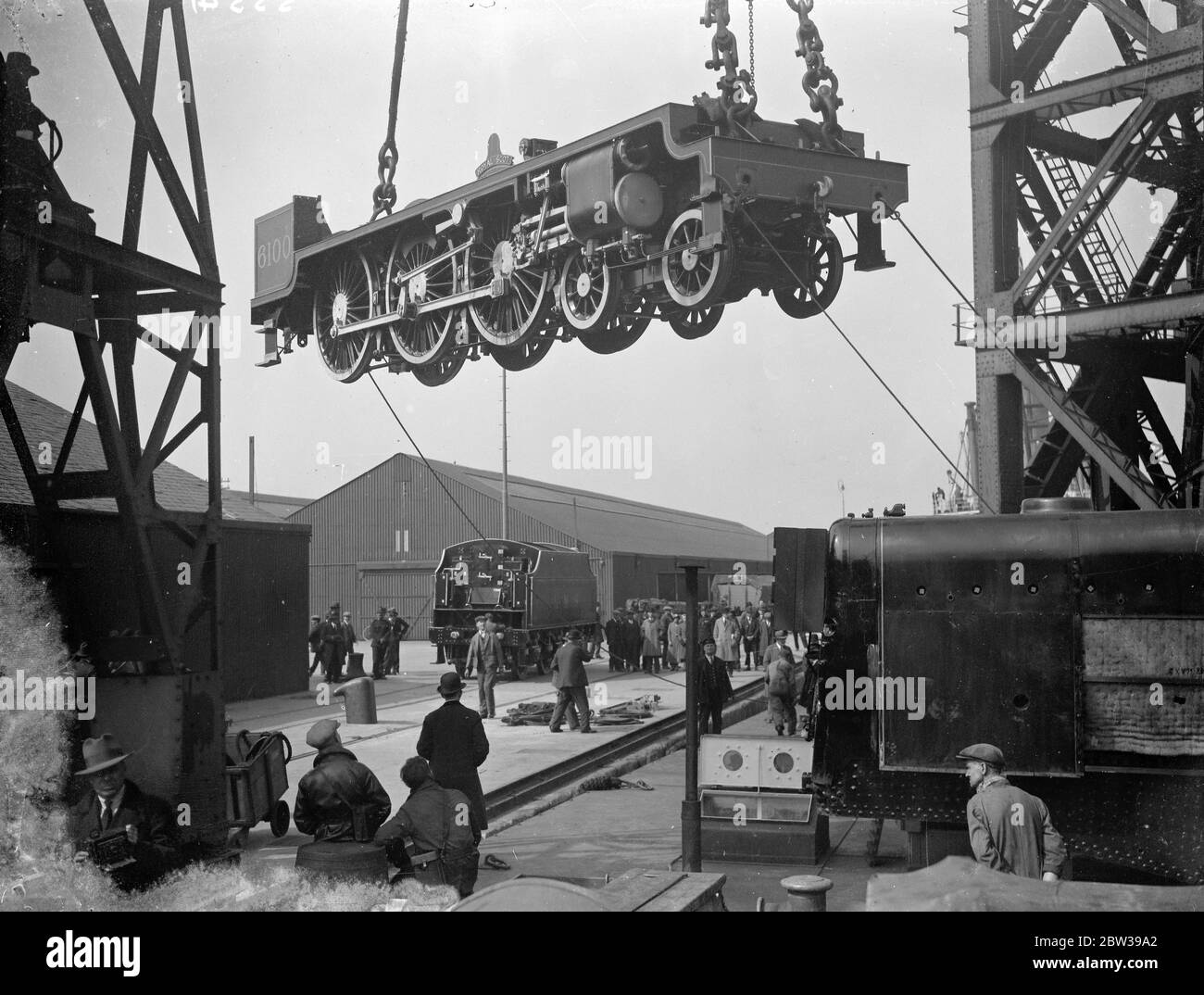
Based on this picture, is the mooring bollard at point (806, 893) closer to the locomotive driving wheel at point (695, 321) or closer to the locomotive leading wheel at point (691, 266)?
the locomotive leading wheel at point (691, 266)

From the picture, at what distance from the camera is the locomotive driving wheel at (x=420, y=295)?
13.5 meters

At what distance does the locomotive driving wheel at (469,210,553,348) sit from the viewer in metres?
12.4

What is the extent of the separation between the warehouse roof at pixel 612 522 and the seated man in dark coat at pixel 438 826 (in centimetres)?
2551

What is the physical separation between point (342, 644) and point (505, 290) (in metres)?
12.1

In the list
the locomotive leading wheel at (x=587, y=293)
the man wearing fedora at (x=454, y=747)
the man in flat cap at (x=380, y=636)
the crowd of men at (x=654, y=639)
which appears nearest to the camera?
the man wearing fedora at (x=454, y=747)

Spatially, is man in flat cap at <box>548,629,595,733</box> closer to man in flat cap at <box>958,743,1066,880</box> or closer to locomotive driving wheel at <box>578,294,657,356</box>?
locomotive driving wheel at <box>578,294,657,356</box>

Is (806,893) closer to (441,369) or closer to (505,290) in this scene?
(505,290)

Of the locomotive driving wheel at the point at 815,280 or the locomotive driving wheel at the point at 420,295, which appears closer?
the locomotive driving wheel at the point at 815,280

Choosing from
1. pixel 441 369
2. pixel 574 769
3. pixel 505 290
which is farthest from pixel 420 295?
pixel 574 769

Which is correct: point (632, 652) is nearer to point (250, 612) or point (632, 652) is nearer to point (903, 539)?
point (250, 612)

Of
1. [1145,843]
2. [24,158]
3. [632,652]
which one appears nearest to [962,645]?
[1145,843]

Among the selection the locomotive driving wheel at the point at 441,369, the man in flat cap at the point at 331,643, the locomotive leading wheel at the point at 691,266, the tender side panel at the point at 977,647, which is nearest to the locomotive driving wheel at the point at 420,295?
the locomotive driving wheel at the point at 441,369

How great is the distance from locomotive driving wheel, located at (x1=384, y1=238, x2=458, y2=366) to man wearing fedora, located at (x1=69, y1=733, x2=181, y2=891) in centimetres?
820
